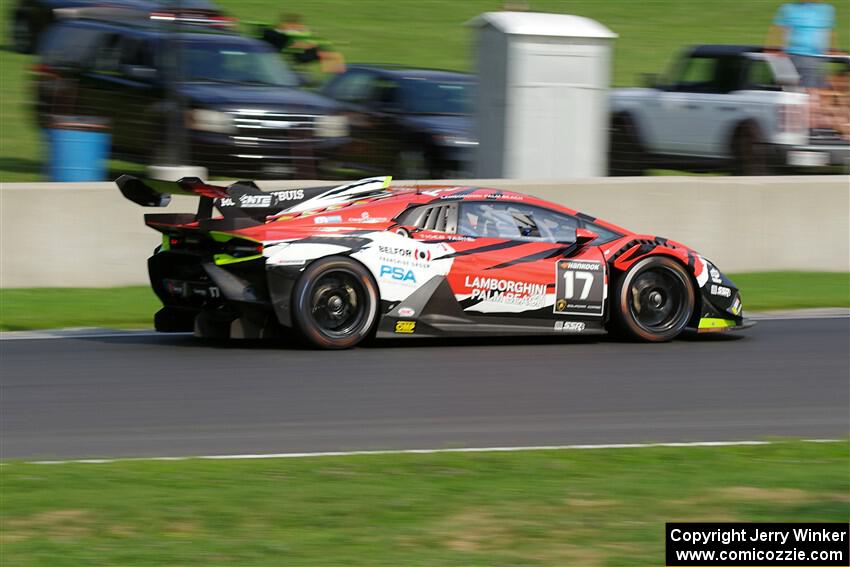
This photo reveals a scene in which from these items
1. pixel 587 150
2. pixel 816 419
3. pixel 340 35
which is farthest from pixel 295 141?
pixel 340 35

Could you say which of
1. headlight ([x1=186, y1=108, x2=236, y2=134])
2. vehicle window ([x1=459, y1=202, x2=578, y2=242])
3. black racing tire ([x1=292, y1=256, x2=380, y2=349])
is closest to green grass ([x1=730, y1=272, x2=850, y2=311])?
vehicle window ([x1=459, y1=202, x2=578, y2=242])

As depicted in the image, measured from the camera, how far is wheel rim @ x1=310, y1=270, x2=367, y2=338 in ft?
33.4

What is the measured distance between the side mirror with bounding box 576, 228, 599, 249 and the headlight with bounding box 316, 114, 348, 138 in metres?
5.13

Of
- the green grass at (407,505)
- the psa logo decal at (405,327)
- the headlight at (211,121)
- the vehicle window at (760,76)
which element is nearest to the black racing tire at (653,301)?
Result: the psa logo decal at (405,327)

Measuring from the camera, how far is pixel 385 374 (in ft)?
31.6

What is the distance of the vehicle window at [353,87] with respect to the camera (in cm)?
1761

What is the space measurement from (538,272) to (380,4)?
23.8 metres

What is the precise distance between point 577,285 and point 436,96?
688 centimetres

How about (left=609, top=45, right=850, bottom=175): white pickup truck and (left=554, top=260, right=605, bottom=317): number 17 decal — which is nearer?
(left=554, top=260, right=605, bottom=317): number 17 decal

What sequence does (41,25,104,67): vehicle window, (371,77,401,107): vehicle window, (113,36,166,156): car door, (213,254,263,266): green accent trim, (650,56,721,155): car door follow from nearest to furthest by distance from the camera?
1. (213,254,263,266): green accent trim
2. (113,36,166,156): car door
3. (371,77,401,107): vehicle window
4. (41,25,104,67): vehicle window
5. (650,56,721,155): car door

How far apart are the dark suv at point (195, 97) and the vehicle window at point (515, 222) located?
4219mm

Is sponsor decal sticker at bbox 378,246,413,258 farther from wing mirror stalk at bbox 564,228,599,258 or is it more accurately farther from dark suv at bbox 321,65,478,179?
dark suv at bbox 321,65,478,179

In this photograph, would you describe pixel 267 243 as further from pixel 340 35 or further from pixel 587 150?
pixel 340 35

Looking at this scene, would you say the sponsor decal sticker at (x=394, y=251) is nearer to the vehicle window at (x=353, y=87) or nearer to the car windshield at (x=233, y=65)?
the car windshield at (x=233, y=65)
